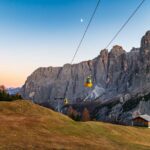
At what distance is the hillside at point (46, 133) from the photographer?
3522 centimetres

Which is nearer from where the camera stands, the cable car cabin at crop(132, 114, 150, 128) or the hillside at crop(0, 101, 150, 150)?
the hillside at crop(0, 101, 150, 150)

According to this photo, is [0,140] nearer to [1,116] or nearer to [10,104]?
[1,116]

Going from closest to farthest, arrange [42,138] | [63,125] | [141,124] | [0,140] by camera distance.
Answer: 1. [0,140]
2. [42,138]
3. [63,125]
4. [141,124]

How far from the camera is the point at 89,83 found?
3562 centimetres

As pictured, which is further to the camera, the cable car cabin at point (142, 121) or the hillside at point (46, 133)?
the cable car cabin at point (142, 121)

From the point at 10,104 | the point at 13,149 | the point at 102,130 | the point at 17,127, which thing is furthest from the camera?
the point at 10,104

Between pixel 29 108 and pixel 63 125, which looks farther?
pixel 29 108

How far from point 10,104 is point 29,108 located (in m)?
4.39

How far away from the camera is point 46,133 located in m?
44.8

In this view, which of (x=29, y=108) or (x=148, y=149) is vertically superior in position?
(x=29, y=108)

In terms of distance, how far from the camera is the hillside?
35.2 metres

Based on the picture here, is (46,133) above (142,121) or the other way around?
above

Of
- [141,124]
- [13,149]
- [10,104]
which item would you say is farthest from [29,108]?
[141,124]

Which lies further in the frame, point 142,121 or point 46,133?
point 142,121
